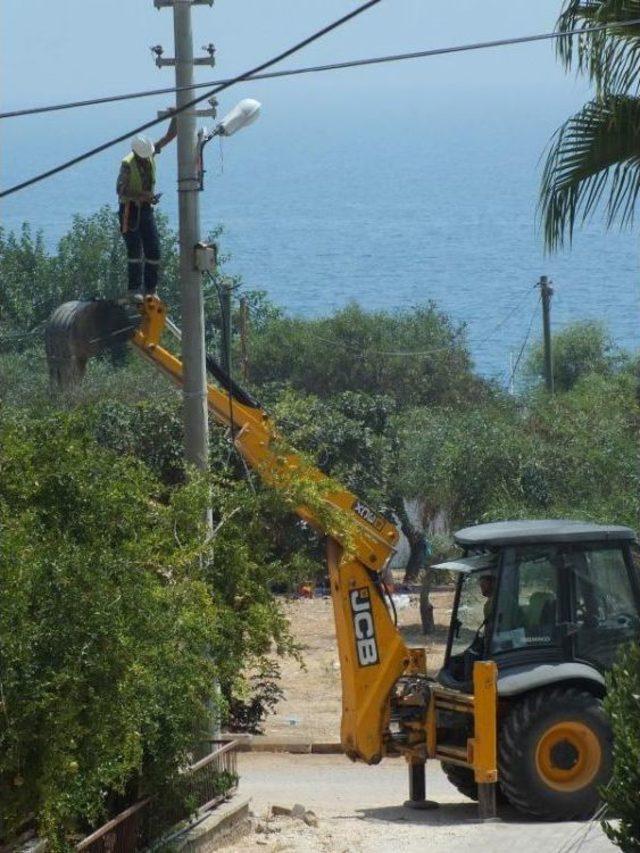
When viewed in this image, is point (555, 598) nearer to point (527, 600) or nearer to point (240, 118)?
point (527, 600)

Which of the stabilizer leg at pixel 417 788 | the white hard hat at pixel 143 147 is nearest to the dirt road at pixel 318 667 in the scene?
the stabilizer leg at pixel 417 788

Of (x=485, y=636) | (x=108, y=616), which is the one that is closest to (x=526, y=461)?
(x=485, y=636)

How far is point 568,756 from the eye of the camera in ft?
44.4

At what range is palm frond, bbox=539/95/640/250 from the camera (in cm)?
1155

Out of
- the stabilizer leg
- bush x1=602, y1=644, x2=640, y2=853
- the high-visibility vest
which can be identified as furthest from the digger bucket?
bush x1=602, y1=644, x2=640, y2=853

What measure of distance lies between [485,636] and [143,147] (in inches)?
191

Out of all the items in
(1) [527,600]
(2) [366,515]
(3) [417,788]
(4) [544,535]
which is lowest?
(3) [417,788]

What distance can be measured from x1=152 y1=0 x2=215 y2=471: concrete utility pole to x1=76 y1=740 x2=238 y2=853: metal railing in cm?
226

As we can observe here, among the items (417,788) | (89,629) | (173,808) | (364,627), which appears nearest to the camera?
(89,629)

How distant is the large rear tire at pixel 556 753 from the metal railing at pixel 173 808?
2307mm

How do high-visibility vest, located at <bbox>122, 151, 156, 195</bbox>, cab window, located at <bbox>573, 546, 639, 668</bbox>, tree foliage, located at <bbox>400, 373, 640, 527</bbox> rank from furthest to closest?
1. tree foliage, located at <bbox>400, 373, 640, 527</bbox>
2. cab window, located at <bbox>573, 546, 639, 668</bbox>
3. high-visibility vest, located at <bbox>122, 151, 156, 195</bbox>

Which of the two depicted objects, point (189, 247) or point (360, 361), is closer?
point (189, 247)

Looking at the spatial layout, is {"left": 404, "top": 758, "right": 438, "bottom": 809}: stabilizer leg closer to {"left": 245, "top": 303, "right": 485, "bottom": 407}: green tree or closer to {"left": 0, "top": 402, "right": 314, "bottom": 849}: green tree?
{"left": 0, "top": 402, "right": 314, "bottom": 849}: green tree

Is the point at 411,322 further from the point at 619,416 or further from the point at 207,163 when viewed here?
the point at 207,163
